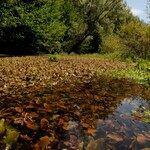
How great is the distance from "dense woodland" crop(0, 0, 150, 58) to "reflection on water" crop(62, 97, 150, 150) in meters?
19.0

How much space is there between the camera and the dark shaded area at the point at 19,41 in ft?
88.2

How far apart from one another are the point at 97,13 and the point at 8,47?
42.6 feet

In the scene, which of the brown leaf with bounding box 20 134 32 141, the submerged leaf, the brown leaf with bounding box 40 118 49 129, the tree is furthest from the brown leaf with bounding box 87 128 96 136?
the tree

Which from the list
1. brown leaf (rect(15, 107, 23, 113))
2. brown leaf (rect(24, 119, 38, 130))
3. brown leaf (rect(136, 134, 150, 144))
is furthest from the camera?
brown leaf (rect(15, 107, 23, 113))

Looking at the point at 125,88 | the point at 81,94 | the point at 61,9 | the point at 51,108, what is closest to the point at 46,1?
the point at 61,9

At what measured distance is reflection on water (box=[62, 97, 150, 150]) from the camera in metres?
5.72

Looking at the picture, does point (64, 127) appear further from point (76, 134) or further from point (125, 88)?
point (125, 88)

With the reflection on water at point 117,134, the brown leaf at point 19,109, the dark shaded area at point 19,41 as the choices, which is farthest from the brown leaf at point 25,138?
the dark shaded area at point 19,41

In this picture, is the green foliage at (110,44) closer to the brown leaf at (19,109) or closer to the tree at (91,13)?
the tree at (91,13)

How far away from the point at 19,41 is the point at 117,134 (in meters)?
22.4

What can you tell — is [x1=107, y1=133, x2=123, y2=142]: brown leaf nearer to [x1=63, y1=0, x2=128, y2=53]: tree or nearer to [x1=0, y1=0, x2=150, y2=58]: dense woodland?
[x1=0, y1=0, x2=150, y2=58]: dense woodland

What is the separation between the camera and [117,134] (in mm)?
6508

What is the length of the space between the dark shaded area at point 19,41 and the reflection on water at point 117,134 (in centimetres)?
1959

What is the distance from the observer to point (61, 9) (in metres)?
33.5
